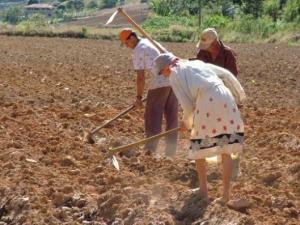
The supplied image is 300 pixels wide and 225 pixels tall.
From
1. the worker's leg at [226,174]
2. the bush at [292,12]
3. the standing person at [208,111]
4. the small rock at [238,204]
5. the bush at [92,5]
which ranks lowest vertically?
the bush at [92,5]

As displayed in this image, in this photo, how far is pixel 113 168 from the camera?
7.27m

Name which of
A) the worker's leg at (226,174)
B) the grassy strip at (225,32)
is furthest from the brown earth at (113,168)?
the grassy strip at (225,32)

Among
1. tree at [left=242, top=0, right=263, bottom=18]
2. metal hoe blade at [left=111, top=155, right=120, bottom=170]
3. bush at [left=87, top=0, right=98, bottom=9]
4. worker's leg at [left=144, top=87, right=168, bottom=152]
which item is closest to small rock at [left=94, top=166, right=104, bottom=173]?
metal hoe blade at [left=111, top=155, right=120, bottom=170]

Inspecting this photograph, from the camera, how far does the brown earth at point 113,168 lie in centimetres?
579

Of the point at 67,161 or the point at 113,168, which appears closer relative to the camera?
the point at 113,168

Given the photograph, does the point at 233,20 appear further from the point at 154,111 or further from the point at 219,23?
the point at 154,111

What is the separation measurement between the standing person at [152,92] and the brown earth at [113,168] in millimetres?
302

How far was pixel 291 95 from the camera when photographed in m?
13.1

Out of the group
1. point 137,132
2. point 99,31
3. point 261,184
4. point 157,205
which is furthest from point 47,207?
point 99,31

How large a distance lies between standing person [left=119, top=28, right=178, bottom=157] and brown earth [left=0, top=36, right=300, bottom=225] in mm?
302

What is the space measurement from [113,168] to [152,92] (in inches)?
51.2

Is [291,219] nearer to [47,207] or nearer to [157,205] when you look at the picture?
[157,205]

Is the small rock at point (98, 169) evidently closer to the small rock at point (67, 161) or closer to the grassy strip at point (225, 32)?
the small rock at point (67, 161)

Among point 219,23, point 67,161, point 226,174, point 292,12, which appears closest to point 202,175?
point 226,174
